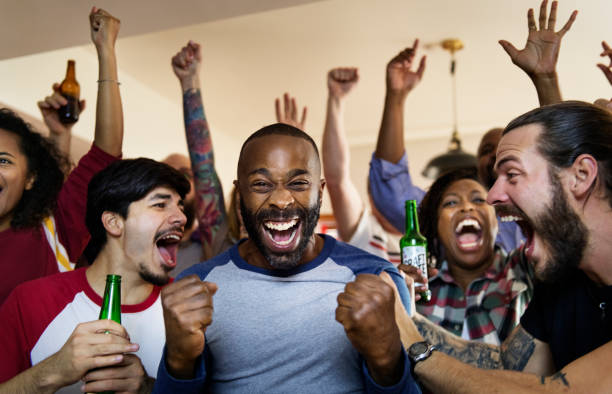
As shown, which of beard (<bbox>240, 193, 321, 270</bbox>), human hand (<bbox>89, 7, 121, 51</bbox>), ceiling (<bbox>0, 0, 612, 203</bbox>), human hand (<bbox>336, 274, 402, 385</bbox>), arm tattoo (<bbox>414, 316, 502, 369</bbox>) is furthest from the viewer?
ceiling (<bbox>0, 0, 612, 203</bbox>)

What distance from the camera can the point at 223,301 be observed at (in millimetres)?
1535

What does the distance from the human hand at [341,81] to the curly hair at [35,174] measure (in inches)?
50.5

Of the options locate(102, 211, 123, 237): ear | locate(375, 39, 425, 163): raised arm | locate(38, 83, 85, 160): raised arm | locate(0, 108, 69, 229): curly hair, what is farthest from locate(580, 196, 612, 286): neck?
locate(38, 83, 85, 160): raised arm

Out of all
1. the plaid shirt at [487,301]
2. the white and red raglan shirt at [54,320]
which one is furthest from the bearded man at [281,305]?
the plaid shirt at [487,301]

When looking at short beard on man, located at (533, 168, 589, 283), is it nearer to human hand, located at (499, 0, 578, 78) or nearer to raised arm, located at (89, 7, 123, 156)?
human hand, located at (499, 0, 578, 78)

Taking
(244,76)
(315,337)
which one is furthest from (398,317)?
(244,76)

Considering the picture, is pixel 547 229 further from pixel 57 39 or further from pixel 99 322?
pixel 57 39

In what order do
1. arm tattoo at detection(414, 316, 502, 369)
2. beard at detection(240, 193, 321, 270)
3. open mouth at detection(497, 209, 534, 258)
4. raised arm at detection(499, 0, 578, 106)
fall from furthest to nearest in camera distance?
raised arm at detection(499, 0, 578, 106)
arm tattoo at detection(414, 316, 502, 369)
open mouth at detection(497, 209, 534, 258)
beard at detection(240, 193, 321, 270)

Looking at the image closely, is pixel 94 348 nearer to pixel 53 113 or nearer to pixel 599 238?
pixel 599 238

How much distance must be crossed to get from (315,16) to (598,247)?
3.55 m

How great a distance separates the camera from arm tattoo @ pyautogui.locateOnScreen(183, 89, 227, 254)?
8.40ft

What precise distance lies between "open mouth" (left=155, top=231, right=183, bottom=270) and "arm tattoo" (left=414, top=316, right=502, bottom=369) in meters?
0.88

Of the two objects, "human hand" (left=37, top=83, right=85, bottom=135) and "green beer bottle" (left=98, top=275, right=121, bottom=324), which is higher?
"human hand" (left=37, top=83, right=85, bottom=135)

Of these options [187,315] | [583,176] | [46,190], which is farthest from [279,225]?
[46,190]
